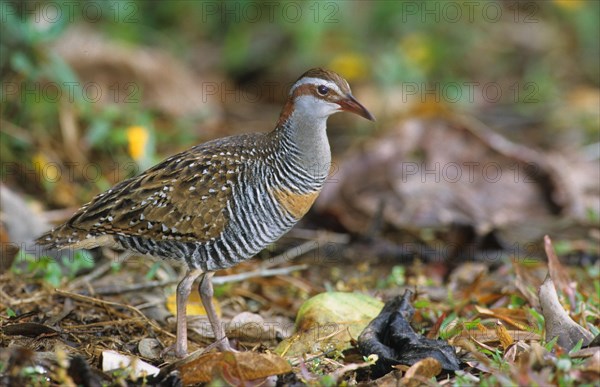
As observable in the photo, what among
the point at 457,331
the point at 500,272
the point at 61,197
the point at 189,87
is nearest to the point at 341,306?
the point at 457,331

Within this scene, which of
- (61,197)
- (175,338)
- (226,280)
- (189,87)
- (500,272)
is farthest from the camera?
(189,87)

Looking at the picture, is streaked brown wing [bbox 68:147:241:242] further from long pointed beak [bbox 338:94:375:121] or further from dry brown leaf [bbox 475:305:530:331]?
dry brown leaf [bbox 475:305:530:331]

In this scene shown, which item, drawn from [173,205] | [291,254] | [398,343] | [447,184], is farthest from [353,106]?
[447,184]

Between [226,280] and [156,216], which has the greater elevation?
[156,216]

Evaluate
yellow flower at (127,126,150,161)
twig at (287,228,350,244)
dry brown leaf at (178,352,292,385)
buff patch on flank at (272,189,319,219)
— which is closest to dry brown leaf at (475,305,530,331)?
buff patch on flank at (272,189,319,219)

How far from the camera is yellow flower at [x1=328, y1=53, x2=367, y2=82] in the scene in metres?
9.61

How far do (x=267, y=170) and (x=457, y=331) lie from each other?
54.7 inches

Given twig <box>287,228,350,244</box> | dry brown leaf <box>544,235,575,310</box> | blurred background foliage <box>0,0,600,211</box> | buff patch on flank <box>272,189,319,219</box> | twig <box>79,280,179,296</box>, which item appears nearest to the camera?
buff patch on flank <box>272,189,319,219</box>

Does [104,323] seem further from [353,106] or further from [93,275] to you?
[353,106]

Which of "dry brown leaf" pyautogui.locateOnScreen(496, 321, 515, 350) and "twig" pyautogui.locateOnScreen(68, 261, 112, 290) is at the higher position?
"dry brown leaf" pyautogui.locateOnScreen(496, 321, 515, 350)

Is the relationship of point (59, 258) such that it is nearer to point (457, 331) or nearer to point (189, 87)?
point (457, 331)

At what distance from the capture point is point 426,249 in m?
6.61

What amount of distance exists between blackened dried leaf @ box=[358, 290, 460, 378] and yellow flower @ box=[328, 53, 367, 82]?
503cm

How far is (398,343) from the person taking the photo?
4.50m
